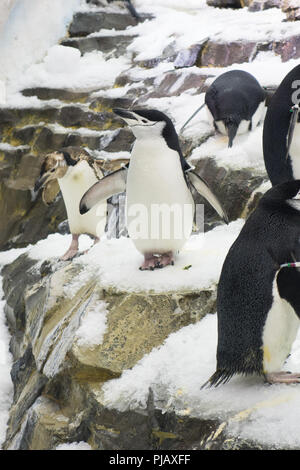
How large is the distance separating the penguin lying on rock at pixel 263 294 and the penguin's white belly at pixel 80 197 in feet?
6.51

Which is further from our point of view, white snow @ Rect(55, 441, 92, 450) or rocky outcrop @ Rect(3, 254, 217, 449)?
white snow @ Rect(55, 441, 92, 450)

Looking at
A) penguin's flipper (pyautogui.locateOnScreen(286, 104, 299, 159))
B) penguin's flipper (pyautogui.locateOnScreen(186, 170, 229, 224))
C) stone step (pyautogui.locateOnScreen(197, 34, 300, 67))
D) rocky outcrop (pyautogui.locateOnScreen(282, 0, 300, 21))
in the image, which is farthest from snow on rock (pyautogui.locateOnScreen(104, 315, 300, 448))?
rocky outcrop (pyautogui.locateOnScreen(282, 0, 300, 21))

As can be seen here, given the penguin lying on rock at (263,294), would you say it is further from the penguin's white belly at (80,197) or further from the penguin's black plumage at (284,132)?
the penguin's white belly at (80,197)

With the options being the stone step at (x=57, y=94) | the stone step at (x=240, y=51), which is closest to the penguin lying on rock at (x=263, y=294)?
the stone step at (x=240, y=51)

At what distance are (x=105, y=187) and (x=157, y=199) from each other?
36cm

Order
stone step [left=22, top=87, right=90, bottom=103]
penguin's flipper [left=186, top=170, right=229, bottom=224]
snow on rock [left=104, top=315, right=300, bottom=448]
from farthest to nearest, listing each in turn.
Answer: stone step [left=22, top=87, right=90, bottom=103]
penguin's flipper [left=186, top=170, right=229, bottom=224]
snow on rock [left=104, top=315, right=300, bottom=448]

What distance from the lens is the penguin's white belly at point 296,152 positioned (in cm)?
292

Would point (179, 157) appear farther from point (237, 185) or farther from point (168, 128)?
point (237, 185)

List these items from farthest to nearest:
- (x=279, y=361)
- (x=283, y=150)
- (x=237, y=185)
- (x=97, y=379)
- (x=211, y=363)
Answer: (x=237, y=185) → (x=283, y=150) → (x=97, y=379) → (x=211, y=363) → (x=279, y=361)

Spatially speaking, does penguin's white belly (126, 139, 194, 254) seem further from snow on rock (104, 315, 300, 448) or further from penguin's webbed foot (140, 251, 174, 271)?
snow on rock (104, 315, 300, 448)

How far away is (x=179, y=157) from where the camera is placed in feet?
9.11

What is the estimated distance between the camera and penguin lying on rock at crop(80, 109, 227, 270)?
2707 mm
